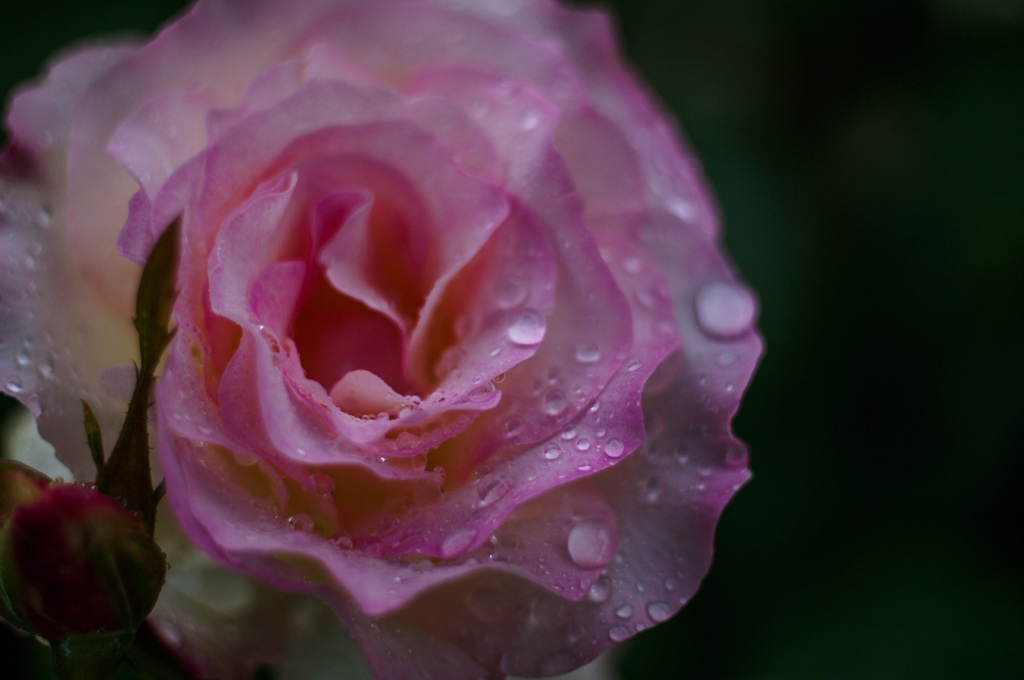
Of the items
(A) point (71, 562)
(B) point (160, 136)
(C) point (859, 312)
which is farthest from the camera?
(C) point (859, 312)

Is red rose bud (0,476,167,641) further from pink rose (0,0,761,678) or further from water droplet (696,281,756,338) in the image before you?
water droplet (696,281,756,338)

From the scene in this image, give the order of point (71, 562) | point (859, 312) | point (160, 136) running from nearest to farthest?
point (71, 562) → point (160, 136) → point (859, 312)

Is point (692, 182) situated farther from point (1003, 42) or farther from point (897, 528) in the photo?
point (1003, 42)

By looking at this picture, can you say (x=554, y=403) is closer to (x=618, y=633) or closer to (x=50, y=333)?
(x=618, y=633)

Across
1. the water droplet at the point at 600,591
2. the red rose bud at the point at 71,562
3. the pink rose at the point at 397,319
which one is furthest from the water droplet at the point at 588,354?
the red rose bud at the point at 71,562

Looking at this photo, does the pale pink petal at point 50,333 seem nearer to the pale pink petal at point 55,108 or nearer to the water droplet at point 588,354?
the pale pink petal at point 55,108

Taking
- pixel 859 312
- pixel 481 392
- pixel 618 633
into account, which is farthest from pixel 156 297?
pixel 859 312
